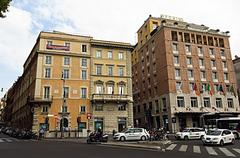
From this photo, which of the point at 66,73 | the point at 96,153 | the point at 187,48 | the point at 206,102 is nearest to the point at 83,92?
the point at 66,73

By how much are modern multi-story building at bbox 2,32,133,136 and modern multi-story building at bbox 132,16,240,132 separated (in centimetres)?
803

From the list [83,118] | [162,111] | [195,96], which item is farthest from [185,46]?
[83,118]

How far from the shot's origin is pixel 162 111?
49.2 m

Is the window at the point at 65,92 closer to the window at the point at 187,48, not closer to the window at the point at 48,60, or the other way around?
the window at the point at 48,60

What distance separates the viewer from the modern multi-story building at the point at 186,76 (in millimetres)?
47875

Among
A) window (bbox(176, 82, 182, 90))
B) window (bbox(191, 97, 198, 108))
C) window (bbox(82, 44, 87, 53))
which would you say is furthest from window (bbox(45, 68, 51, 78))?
window (bbox(191, 97, 198, 108))

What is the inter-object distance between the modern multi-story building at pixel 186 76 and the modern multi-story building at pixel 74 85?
803cm

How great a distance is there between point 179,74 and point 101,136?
28696 millimetres

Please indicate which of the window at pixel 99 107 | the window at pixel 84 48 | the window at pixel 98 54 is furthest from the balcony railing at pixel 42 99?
the window at pixel 98 54

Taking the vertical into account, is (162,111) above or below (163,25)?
below

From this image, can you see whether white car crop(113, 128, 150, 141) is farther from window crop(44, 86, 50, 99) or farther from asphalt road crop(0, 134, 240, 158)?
window crop(44, 86, 50, 99)

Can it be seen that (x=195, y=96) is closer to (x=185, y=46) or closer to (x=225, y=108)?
(x=225, y=108)

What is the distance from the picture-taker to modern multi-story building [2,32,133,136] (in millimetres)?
41938

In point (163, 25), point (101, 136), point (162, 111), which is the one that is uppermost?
point (163, 25)
